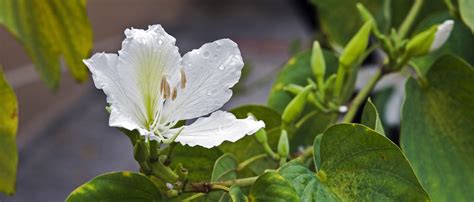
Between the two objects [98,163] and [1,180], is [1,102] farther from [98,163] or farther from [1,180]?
[98,163]

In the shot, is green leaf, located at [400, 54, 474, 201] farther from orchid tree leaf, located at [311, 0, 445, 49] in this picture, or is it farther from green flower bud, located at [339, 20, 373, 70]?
orchid tree leaf, located at [311, 0, 445, 49]

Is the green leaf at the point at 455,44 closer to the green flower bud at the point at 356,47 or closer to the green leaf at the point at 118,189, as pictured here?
the green flower bud at the point at 356,47

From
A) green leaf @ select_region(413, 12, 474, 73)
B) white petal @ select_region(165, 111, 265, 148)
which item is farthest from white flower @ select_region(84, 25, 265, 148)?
green leaf @ select_region(413, 12, 474, 73)

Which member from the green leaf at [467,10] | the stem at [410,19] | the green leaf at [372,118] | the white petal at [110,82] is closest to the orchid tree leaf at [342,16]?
the stem at [410,19]

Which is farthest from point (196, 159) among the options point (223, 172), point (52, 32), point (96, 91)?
point (96, 91)

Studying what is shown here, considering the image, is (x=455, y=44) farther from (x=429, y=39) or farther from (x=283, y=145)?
(x=283, y=145)
